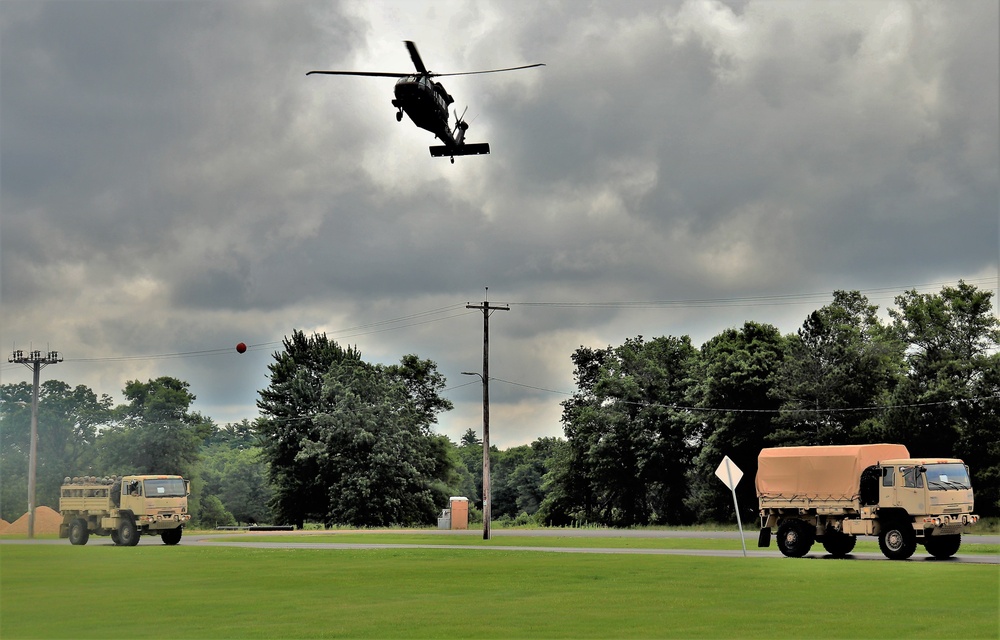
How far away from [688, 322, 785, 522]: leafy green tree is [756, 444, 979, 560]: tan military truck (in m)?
32.8

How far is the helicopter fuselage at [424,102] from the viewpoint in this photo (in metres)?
31.0

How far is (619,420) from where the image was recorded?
82875mm

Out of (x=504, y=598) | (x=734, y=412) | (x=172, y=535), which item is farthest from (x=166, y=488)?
(x=734, y=412)

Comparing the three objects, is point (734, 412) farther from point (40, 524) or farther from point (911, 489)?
point (40, 524)

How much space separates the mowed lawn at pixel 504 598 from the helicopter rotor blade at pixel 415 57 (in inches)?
561

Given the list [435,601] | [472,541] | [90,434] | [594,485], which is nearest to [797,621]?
[435,601]

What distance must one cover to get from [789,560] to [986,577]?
796 centimetres

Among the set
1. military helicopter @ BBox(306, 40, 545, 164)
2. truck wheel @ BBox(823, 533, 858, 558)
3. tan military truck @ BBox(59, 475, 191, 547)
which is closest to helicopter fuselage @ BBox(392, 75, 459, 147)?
military helicopter @ BBox(306, 40, 545, 164)

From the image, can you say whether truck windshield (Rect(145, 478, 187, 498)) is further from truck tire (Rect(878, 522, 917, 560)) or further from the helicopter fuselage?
truck tire (Rect(878, 522, 917, 560))

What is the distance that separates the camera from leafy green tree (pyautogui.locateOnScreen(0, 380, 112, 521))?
116 m

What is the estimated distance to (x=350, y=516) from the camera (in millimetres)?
85250

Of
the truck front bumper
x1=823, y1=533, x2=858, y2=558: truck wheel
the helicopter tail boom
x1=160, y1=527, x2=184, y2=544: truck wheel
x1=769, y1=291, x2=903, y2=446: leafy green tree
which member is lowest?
x1=160, y1=527, x2=184, y2=544: truck wheel

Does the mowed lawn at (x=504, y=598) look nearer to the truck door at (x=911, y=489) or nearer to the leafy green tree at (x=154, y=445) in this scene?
the truck door at (x=911, y=489)

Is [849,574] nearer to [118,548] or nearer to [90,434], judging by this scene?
[118,548]
